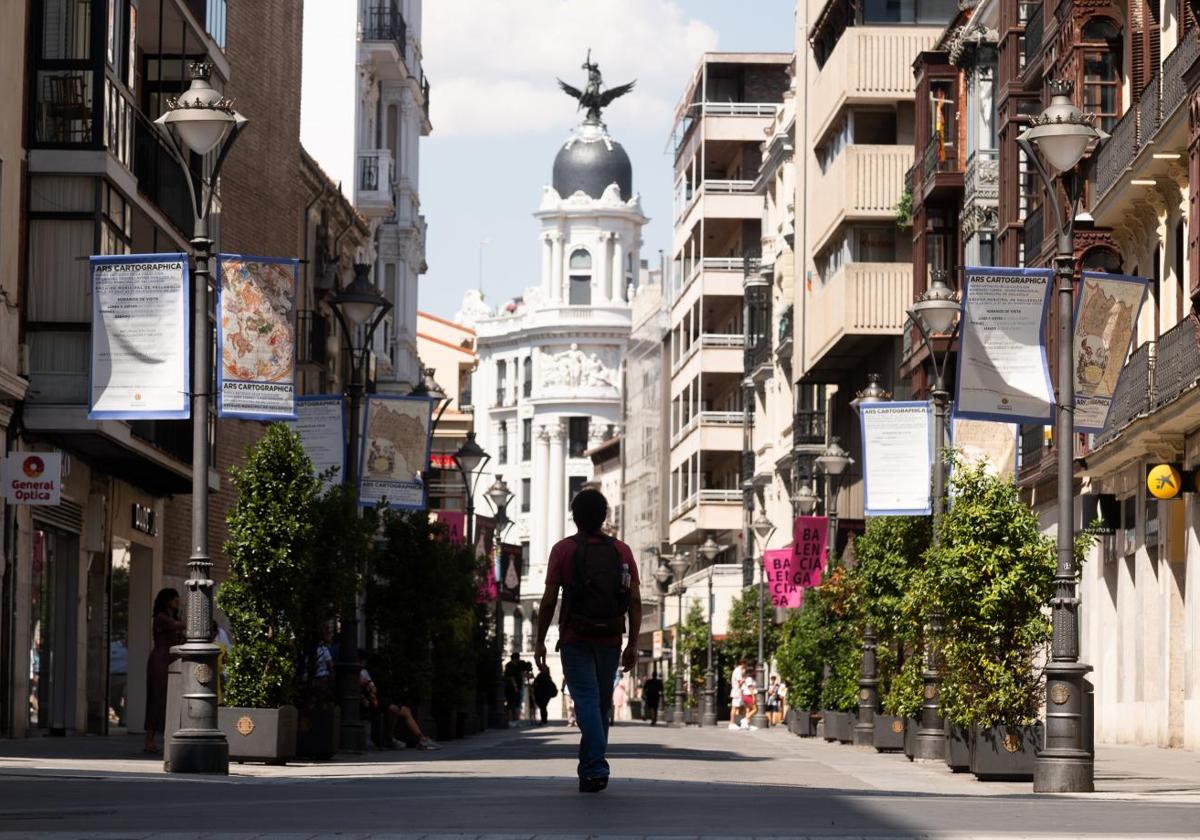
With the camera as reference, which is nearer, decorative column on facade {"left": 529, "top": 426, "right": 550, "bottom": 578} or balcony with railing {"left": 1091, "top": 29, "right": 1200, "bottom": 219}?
balcony with railing {"left": 1091, "top": 29, "right": 1200, "bottom": 219}

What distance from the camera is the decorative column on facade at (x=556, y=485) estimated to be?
17888cm

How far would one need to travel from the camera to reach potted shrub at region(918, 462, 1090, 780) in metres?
23.1

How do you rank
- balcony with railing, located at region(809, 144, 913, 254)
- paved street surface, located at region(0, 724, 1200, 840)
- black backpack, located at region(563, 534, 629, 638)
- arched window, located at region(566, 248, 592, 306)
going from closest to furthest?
paved street surface, located at region(0, 724, 1200, 840), black backpack, located at region(563, 534, 629, 638), balcony with railing, located at region(809, 144, 913, 254), arched window, located at region(566, 248, 592, 306)

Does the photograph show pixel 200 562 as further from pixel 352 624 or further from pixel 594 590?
pixel 352 624

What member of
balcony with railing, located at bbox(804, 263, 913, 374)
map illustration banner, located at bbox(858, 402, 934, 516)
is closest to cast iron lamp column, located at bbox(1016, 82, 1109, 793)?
map illustration banner, located at bbox(858, 402, 934, 516)

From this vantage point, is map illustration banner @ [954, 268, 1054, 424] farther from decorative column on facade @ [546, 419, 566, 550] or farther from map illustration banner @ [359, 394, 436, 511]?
decorative column on facade @ [546, 419, 566, 550]

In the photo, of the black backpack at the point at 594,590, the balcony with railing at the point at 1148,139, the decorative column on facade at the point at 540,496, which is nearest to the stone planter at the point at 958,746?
the black backpack at the point at 594,590

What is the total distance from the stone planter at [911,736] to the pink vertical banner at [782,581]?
26383 millimetres

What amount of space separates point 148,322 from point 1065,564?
26.1 feet

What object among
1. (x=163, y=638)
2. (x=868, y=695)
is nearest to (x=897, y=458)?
(x=868, y=695)

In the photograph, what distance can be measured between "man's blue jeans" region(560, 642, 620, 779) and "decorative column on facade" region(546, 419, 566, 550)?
161 meters

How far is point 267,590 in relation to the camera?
87.1ft

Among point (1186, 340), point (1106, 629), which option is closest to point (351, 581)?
point (1186, 340)

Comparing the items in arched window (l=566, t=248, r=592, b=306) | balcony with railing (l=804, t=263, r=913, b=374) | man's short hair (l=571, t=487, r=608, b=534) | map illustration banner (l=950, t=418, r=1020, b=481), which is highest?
arched window (l=566, t=248, r=592, b=306)
